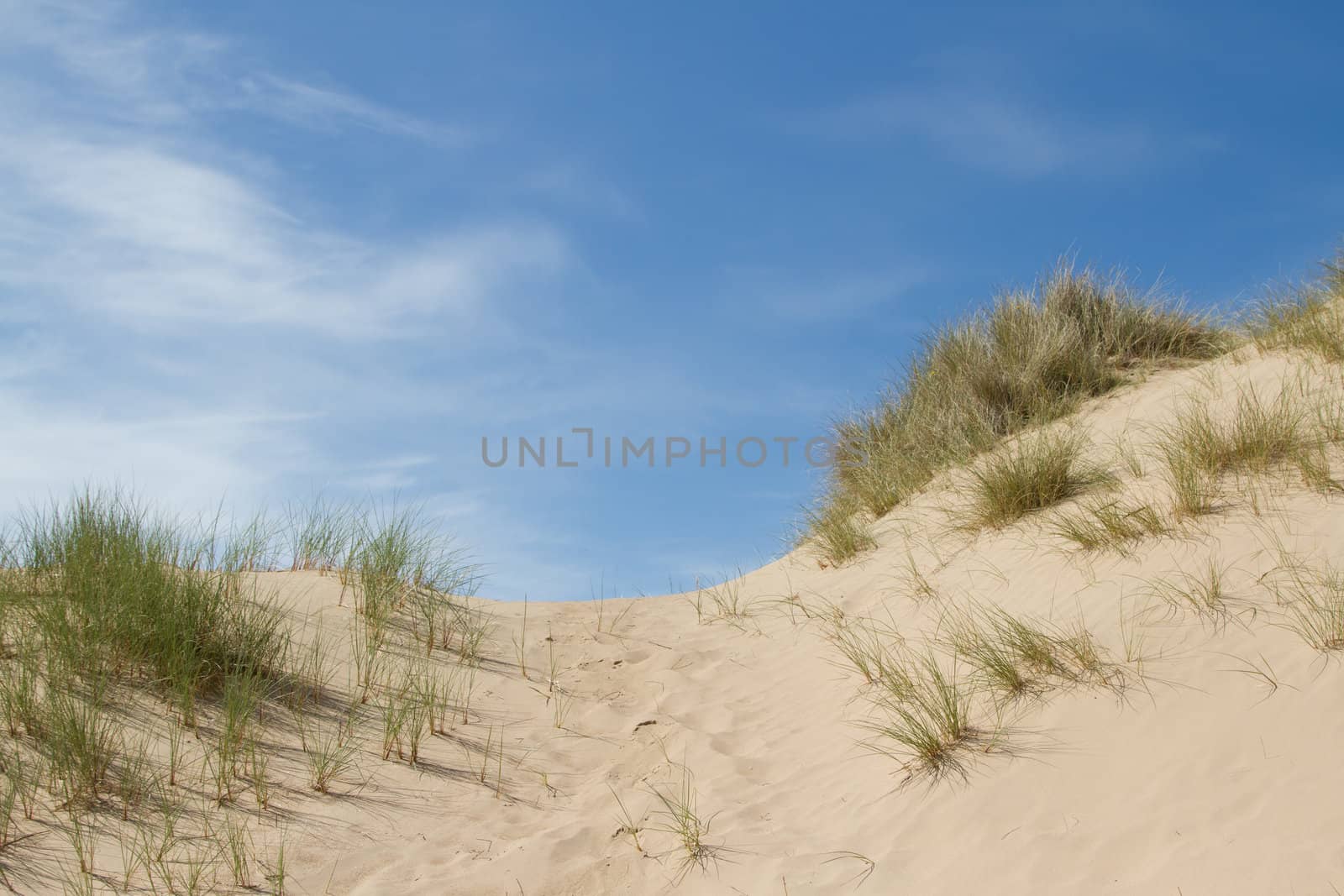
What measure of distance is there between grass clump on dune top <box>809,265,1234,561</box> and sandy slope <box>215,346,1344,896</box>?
2624mm

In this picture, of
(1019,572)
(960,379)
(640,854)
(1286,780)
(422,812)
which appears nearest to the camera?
(1286,780)

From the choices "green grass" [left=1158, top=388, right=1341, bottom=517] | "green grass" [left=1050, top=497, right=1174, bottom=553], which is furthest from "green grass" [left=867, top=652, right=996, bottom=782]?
"green grass" [left=1158, top=388, right=1341, bottom=517]

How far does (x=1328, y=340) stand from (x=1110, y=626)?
4263mm

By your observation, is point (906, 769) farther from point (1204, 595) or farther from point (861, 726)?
point (1204, 595)

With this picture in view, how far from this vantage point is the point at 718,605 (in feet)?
28.7

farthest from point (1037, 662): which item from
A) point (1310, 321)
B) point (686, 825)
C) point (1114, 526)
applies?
point (1310, 321)

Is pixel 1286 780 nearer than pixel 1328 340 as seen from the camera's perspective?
Yes

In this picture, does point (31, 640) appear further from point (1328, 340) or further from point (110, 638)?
point (1328, 340)

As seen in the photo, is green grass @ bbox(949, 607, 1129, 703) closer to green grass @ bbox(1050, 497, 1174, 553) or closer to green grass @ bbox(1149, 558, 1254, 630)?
green grass @ bbox(1149, 558, 1254, 630)

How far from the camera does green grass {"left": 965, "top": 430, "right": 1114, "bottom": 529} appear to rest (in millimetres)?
7371

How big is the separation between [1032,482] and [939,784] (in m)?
3.62

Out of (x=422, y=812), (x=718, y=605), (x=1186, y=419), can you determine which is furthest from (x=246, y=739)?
(x=1186, y=419)

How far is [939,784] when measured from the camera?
177 inches

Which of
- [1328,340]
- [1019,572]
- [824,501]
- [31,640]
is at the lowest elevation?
[31,640]
